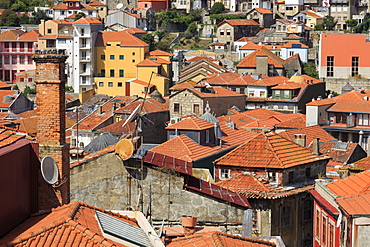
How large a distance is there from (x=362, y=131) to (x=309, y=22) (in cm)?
6006

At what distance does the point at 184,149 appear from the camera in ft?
113

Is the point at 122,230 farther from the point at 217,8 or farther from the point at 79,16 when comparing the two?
the point at 217,8

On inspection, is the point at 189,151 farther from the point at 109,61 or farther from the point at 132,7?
the point at 132,7

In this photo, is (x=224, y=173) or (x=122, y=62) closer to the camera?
(x=224, y=173)

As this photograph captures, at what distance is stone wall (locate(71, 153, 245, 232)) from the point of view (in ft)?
61.0

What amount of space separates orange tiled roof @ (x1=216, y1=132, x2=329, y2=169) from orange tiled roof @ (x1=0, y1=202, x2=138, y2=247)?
1206 cm

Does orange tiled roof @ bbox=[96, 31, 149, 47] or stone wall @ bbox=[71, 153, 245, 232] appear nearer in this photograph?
stone wall @ bbox=[71, 153, 245, 232]

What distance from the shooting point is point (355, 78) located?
74000 millimetres

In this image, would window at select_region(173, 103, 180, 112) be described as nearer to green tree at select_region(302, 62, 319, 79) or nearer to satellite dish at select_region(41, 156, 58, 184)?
green tree at select_region(302, 62, 319, 79)

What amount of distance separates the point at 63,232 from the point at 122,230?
53.8 inches

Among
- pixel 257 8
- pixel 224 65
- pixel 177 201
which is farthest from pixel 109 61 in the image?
pixel 177 201

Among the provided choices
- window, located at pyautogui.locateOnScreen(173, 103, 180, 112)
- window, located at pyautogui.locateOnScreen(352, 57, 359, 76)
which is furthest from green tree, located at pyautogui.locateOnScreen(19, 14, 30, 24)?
window, located at pyautogui.locateOnScreen(173, 103, 180, 112)

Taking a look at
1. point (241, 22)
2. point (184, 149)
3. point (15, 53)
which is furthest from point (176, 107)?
point (241, 22)

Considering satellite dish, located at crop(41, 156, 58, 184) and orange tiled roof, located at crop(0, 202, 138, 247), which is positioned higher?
satellite dish, located at crop(41, 156, 58, 184)
